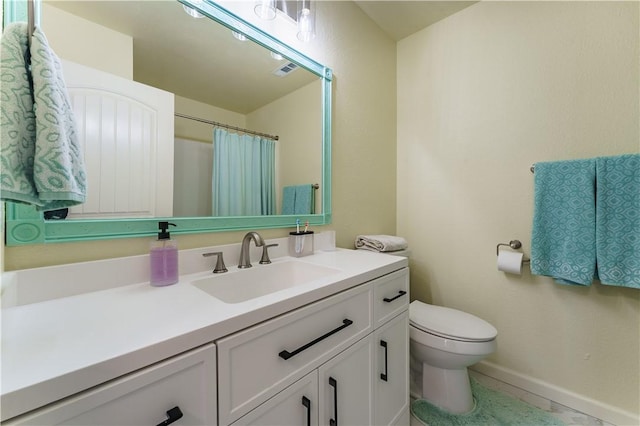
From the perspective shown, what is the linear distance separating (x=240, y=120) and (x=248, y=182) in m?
0.28

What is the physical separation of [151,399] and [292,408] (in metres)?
0.36

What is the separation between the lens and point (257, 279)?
0.96 metres

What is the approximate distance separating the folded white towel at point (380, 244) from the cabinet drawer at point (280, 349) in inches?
24.6

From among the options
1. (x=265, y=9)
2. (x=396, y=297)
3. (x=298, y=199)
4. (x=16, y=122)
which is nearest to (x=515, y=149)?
(x=396, y=297)

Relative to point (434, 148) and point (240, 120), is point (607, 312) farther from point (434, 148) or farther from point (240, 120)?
point (240, 120)

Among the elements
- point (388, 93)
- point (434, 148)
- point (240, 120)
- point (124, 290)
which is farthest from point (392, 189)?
point (124, 290)

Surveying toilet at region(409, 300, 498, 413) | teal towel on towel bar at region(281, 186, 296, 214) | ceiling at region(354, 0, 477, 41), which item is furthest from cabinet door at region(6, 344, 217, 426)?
ceiling at region(354, 0, 477, 41)

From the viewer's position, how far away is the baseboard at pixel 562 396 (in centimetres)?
114

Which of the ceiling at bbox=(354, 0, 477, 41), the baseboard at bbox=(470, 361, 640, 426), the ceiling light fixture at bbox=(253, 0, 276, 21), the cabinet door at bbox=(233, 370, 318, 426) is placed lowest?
the baseboard at bbox=(470, 361, 640, 426)

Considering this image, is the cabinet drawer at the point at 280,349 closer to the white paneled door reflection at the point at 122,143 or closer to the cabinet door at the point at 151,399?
the cabinet door at the point at 151,399

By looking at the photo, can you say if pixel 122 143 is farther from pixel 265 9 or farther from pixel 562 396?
pixel 562 396

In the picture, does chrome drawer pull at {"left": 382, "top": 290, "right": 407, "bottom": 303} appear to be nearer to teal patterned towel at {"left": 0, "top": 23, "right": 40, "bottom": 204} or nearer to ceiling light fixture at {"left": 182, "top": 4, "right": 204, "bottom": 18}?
teal patterned towel at {"left": 0, "top": 23, "right": 40, "bottom": 204}

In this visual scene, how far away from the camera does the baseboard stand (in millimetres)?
1145

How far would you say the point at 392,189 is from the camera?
188 cm
